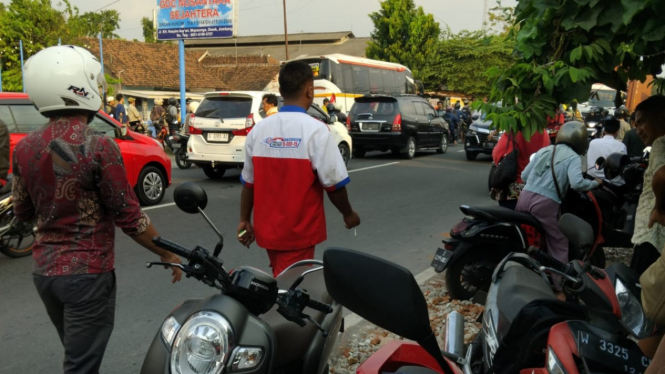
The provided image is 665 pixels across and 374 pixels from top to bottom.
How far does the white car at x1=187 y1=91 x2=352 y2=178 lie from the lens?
39.3 feet

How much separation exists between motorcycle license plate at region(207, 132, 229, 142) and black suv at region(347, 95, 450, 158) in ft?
20.2

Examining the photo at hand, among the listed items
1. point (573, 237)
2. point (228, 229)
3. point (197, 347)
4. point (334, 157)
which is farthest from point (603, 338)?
point (228, 229)

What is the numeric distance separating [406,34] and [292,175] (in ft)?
141

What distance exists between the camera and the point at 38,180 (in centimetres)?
243

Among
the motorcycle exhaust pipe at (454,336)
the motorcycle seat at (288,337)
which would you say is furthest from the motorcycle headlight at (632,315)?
the motorcycle seat at (288,337)

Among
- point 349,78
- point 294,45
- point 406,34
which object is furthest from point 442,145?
point 294,45

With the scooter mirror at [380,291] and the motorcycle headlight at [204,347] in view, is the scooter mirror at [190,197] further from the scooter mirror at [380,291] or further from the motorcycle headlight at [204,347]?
the scooter mirror at [380,291]

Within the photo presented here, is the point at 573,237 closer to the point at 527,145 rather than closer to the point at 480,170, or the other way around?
the point at 527,145

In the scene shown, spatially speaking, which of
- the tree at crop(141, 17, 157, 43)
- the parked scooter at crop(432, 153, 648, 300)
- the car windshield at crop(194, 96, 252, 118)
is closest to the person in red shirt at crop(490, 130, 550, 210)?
the parked scooter at crop(432, 153, 648, 300)

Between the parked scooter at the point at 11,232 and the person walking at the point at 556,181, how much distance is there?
469 cm

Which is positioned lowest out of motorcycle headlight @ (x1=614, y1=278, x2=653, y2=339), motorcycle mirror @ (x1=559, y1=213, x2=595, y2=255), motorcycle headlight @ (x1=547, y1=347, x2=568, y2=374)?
motorcycle headlight @ (x1=547, y1=347, x2=568, y2=374)

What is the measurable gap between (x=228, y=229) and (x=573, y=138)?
450cm

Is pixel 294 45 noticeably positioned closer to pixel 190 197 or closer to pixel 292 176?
pixel 292 176

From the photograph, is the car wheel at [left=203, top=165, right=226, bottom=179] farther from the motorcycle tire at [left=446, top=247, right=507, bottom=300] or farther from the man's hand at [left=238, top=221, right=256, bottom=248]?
the man's hand at [left=238, top=221, right=256, bottom=248]
